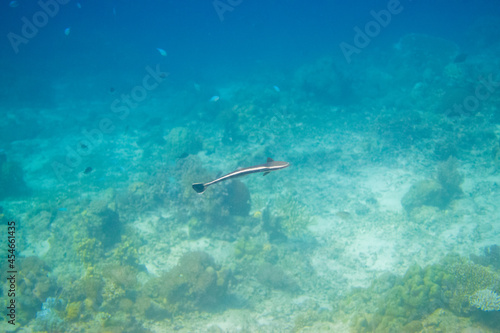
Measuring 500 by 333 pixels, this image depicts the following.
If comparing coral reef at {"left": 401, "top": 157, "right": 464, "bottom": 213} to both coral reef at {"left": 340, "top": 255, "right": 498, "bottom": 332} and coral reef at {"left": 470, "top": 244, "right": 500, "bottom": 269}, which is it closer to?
coral reef at {"left": 470, "top": 244, "right": 500, "bottom": 269}

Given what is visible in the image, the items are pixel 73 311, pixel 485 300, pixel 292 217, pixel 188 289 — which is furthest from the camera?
pixel 292 217

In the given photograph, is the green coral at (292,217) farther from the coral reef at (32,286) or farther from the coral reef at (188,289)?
the coral reef at (32,286)

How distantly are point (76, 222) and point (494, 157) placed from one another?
18668 millimetres

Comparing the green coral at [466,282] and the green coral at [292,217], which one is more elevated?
the green coral at [466,282]

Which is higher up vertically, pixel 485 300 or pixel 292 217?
pixel 485 300

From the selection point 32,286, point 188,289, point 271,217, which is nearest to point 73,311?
point 32,286

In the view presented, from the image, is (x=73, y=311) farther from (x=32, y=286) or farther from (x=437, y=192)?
(x=437, y=192)

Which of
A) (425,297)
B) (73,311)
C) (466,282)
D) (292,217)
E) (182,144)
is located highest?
(466,282)

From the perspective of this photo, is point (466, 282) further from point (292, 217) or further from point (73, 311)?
point (73, 311)

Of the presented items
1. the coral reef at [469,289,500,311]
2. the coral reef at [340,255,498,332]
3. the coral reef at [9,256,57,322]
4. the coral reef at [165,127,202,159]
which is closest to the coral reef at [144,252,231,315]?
the coral reef at [9,256,57,322]

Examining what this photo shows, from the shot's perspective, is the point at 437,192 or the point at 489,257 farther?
the point at 437,192

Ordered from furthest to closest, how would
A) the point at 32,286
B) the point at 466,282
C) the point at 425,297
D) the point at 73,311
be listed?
the point at 32,286 < the point at 73,311 < the point at 466,282 < the point at 425,297

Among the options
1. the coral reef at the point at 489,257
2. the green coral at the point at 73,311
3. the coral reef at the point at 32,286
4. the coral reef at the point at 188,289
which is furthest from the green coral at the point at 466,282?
the coral reef at the point at 32,286

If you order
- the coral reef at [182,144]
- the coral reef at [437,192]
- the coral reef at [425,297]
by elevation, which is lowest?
the coral reef at [182,144]
